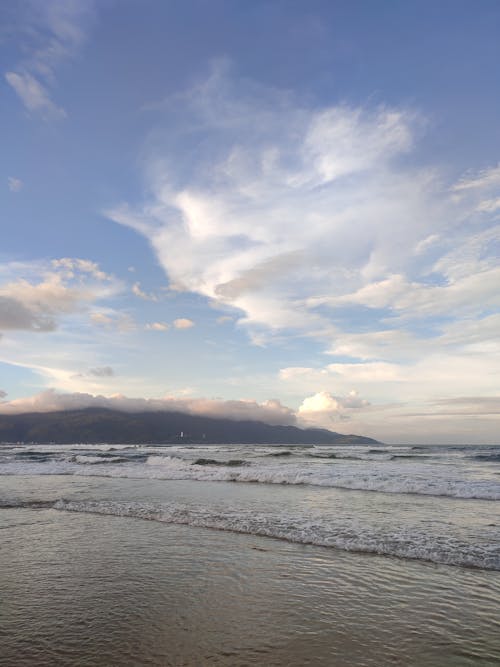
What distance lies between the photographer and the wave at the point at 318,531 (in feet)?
29.3

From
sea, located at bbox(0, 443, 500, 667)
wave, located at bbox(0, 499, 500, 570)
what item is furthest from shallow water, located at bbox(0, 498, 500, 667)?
wave, located at bbox(0, 499, 500, 570)

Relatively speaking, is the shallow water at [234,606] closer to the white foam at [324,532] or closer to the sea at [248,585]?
the sea at [248,585]

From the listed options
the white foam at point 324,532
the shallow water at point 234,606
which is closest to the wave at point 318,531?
the white foam at point 324,532

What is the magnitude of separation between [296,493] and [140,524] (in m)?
8.78

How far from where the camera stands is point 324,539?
1010 centimetres

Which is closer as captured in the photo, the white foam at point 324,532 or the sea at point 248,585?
the sea at point 248,585

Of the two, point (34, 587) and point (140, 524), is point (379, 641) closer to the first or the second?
point (34, 587)

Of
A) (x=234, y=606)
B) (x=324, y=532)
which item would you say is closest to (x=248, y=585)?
(x=234, y=606)

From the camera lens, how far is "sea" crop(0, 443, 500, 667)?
16.4 ft

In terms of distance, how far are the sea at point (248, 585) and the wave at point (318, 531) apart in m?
0.05

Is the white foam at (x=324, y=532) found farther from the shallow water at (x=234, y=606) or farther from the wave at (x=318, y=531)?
the shallow water at (x=234, y=606)

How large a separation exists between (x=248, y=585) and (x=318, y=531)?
4.20 meters

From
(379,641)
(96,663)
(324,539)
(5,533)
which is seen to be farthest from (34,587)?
(324,539)

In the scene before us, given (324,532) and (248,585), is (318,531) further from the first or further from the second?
(248,585)
